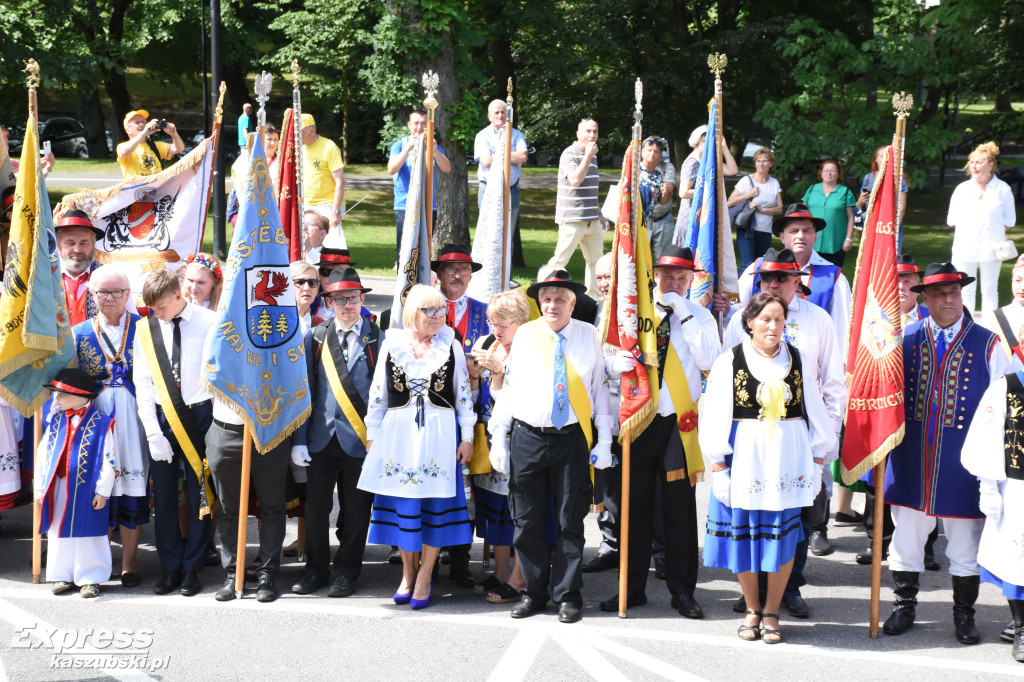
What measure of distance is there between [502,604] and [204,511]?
197cm

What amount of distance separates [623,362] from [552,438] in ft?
2.11

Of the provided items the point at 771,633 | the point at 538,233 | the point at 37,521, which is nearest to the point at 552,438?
the point at 771,633

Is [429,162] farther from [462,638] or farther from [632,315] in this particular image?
[462,638]

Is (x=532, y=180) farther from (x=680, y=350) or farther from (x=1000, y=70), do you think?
(x=680, y=350)

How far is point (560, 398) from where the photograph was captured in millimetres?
6434

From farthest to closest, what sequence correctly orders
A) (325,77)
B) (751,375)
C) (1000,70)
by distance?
(325,77), (1000,70), (751,375)

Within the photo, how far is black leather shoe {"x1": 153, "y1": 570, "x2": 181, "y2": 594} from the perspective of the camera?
22.5 ft

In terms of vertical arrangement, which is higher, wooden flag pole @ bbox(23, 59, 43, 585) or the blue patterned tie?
the blue patterned tie

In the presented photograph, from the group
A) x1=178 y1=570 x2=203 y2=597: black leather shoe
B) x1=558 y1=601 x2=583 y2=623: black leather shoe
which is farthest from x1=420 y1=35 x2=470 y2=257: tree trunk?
x1=558 y1=601 x2=583 y2=623: black leather shoe

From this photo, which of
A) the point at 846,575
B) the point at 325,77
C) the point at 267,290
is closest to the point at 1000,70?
the point at 325,77

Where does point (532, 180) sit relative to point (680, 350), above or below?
above

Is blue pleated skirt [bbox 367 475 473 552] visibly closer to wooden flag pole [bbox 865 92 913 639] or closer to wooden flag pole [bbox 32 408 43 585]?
wooden flag pole [bbox 32 408 43 585]

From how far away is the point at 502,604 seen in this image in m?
6.83

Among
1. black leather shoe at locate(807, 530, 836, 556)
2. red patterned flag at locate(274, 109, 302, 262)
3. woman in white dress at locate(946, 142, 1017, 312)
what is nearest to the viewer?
black leather shoe at locate(807, 530, 836, 556)
